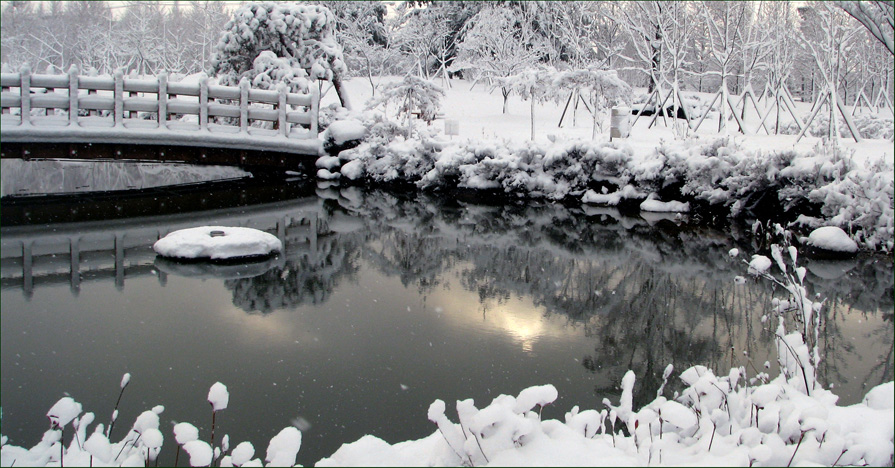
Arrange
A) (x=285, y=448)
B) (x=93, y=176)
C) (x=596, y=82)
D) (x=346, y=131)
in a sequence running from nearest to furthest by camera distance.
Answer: (x=285, y=448), (x=596, y=82), (x=346, y=131), (x=93, y=176)

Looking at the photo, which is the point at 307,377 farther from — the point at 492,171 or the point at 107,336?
the point at 492,171

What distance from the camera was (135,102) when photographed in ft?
48.9

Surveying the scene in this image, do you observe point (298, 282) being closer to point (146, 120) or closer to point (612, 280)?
point (612, 280)

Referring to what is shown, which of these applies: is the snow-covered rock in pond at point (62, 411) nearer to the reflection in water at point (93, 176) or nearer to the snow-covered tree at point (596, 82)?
the reflection in water at point (93, 176)

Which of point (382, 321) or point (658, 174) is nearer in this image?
point (382, 321)

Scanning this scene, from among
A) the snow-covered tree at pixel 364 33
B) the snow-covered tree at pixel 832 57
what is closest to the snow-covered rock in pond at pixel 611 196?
the snow-covered tree at pixel 832 57

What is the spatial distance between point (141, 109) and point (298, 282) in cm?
927

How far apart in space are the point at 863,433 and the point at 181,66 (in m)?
47.5

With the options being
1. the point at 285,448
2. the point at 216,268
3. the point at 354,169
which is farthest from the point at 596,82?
the point at 285,448

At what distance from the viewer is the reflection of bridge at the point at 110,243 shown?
313 inches

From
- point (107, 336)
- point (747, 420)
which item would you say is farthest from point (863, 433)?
point (107, 336)

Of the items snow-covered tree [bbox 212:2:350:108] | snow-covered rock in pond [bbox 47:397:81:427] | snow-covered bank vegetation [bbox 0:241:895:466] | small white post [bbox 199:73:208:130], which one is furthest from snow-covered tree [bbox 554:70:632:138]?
snow-covered rock in pond [bbox 47:397:81:427]

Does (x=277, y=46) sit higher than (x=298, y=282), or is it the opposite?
(x=277, y=46)

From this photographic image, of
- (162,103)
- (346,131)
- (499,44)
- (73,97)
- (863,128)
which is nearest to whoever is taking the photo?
(73,97)
